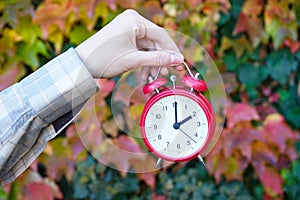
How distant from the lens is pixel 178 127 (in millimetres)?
1019

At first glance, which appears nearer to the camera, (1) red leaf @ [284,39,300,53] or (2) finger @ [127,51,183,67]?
(2) finger @ [127,51,183,67]

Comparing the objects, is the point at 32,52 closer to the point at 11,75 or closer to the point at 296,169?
the point at 11,75

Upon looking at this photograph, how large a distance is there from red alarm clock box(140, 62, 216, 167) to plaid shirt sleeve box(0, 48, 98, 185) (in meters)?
0.13

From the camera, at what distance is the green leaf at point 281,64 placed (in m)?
2.56

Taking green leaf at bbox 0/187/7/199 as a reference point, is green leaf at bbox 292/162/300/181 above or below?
below

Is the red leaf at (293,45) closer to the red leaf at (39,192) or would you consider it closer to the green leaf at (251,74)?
the green leaf at (251,74)

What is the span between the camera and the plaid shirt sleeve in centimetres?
112

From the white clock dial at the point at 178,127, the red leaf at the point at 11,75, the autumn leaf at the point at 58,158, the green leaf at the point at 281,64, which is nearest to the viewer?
the white clock dial at the point at 178,127

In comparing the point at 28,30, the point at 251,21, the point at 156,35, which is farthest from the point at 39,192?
the point at 156,35

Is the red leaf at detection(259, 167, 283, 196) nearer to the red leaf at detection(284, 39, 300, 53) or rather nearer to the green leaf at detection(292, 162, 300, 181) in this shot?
the green leaf at detection(292, 162, 300, 181)

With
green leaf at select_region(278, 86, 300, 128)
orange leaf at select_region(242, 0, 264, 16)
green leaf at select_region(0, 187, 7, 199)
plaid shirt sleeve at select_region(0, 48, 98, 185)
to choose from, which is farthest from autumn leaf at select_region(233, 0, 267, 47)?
plaid shirt sleeve at select_region(0, 48, 98, 185)

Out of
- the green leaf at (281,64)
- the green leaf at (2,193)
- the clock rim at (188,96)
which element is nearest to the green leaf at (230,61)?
the green leaf at (281,64)

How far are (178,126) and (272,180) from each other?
1644 mm

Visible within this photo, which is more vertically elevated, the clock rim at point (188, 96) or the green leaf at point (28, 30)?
the clock rim at point (188, 96)
